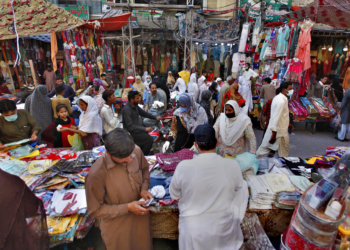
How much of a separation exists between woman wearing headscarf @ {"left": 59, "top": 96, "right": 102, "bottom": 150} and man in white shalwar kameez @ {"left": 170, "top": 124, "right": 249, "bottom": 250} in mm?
2338

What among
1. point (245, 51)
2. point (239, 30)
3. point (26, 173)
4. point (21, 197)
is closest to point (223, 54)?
point (239, 30)

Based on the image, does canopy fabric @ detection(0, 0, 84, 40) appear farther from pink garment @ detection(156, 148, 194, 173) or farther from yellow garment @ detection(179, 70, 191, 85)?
yellow garment @ detection(179, 70, 191, 85)

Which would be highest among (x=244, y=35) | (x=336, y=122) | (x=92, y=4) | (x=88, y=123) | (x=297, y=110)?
(x=92, y=4)

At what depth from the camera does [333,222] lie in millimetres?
1396

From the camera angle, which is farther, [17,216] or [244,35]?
[244,35]

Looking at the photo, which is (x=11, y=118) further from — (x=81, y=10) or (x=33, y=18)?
(x=81, y=10)

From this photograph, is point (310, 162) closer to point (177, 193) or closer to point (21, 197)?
point (177, 193)

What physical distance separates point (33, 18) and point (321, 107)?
7.62 m

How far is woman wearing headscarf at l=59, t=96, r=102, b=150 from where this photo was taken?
349cm

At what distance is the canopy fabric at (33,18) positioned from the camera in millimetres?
2482

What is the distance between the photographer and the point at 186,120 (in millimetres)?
3426

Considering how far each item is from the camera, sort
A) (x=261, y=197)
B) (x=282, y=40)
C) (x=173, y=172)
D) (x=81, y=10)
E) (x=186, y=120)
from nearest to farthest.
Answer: (x=261, y=197)
(x=173, y=172)
(x=186, y=120)
(x=282, y=40)
(x=81, y=10)

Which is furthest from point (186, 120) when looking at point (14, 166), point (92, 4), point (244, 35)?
point (92, 4)

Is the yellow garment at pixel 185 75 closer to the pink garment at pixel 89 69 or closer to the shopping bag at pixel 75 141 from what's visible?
the pink garment at pixel 89 69
